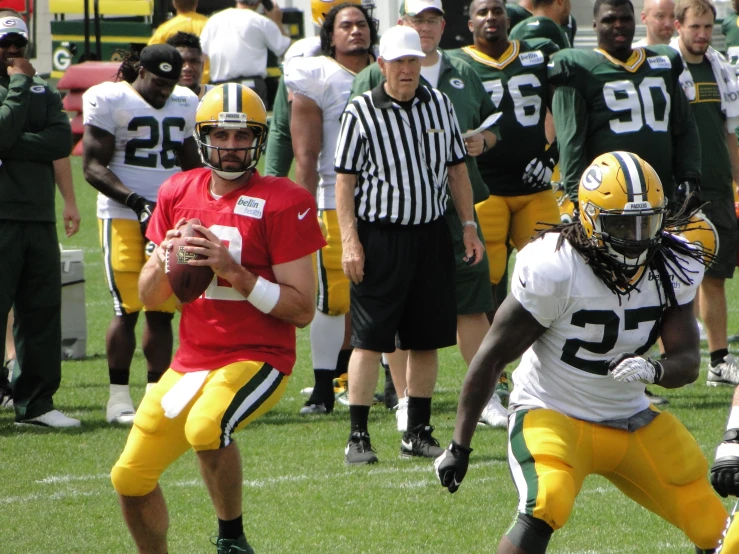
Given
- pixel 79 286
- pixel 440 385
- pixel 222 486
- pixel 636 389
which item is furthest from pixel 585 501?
pixel 79 286

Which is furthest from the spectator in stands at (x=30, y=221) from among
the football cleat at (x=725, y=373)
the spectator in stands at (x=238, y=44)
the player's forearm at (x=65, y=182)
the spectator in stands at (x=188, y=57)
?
the spectator in stands at (x=238, y=44)

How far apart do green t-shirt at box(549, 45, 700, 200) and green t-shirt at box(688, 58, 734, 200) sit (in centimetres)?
66

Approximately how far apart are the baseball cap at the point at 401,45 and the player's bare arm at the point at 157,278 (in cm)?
160

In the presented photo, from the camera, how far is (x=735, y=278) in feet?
34.9

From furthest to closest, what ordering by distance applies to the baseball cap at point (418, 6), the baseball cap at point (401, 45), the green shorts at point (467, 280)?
the baseball cap at point (418, 6), the green shorts at point (467, 280), the baseball cap at point (401, 45)

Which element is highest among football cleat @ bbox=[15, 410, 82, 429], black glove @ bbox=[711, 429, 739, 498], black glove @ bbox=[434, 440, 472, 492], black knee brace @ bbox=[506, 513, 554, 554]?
black glove @ bbox=[711, 429, 739, 498]

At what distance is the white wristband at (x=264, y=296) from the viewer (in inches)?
161

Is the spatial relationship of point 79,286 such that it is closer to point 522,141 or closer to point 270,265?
point 522,141

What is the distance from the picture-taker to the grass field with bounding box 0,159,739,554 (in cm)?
460

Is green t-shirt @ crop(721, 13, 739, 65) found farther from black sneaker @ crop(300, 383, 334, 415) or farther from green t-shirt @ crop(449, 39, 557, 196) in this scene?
black sneaker @ crop(300, 383, 334, 415)

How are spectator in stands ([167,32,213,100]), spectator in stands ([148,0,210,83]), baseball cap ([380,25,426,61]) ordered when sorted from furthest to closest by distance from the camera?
spectator in stands ([148,0,210,83])
spectator in stands ([167,32,213,100])
baseball cap ([380,25,426,61])

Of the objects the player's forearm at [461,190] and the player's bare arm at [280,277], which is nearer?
the player's bare arm at [280,277]

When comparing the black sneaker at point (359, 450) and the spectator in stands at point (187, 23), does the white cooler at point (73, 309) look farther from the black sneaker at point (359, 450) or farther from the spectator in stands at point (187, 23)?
the spectator in stands at point (187, 23)

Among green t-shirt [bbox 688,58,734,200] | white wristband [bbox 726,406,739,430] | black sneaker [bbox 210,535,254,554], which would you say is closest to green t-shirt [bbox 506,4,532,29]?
green t-shirt [bbox 688,58,734,200]
